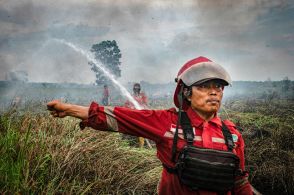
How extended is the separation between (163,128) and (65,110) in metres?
0.76

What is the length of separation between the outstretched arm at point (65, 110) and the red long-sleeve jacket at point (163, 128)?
51mm

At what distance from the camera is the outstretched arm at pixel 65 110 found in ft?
6.89

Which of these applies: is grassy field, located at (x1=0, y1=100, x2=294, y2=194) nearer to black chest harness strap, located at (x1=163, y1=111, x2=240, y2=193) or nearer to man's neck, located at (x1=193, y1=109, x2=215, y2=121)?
black chest harness strap, located at (x1=163, y1=111, x2=240, y2=193)

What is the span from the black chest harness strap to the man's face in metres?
0.28

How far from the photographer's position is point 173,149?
2.21m

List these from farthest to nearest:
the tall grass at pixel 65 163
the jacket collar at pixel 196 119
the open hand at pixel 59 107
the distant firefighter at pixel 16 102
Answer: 1. the distant firefighter at pixel 16 102
2. the tall grass at pixel 65 163
3. the jacket collar at pixel 196 119
4. the open hand at pixel 59 107

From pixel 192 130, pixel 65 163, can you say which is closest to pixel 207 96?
pixel 192 130

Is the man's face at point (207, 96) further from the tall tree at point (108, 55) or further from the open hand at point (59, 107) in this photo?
the tall tree at point (108, 55)

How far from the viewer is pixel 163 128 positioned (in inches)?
90.9

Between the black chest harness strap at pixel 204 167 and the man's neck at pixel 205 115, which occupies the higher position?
the man's neck at pixel 205 115

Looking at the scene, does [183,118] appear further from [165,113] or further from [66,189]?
[66,189]

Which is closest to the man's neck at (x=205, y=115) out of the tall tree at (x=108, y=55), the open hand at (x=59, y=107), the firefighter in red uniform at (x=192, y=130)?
the firefighter in red uniform at (x=192, y=130)

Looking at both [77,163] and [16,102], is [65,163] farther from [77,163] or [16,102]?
[16,102]

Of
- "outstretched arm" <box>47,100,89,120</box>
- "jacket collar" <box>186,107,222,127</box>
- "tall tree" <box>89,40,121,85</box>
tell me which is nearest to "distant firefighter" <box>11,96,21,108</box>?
"outstretched arm" <box>47,100,89,120</box>
